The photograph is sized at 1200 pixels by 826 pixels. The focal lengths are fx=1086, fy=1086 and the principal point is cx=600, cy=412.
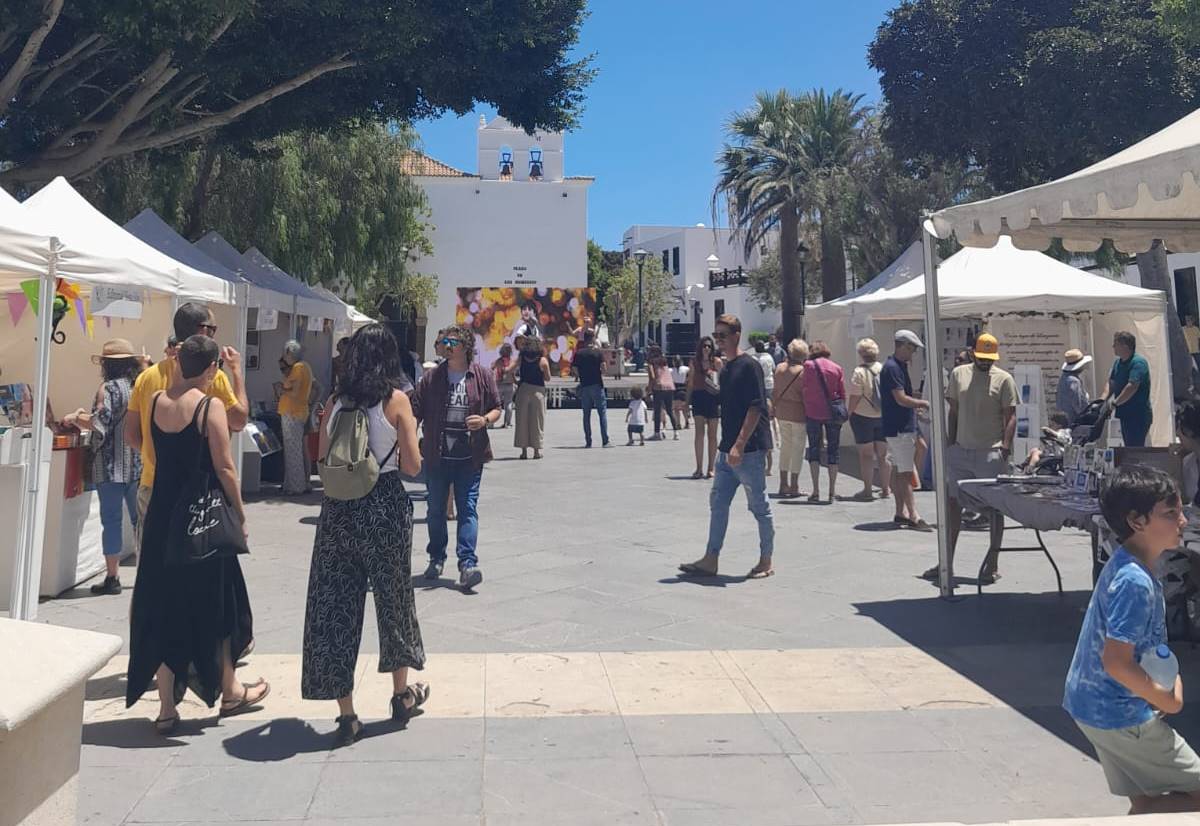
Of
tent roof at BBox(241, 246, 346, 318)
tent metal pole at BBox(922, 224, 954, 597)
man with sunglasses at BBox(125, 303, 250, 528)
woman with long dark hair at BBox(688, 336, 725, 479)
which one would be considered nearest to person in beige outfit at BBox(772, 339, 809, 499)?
woman with long dark hair at BBox(688, 336, 725, 479)

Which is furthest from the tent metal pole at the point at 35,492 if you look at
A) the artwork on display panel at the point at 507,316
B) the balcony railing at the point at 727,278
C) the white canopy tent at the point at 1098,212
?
the balcony railing at the point at 727,278

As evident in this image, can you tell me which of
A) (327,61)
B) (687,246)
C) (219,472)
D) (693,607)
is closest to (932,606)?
(693,607)

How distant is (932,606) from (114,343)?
5777 mm

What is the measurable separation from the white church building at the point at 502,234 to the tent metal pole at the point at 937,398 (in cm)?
3924

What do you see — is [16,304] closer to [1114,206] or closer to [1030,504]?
[1030,504]

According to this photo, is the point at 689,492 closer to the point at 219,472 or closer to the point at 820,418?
the point at 820,418

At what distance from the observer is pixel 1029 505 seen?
6191mm

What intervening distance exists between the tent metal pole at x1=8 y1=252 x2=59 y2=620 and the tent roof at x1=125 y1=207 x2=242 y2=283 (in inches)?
211

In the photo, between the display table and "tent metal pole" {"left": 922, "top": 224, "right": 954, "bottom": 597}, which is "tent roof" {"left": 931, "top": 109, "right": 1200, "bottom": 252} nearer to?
"tent metal pole" {"left": 922, "top": 224, "right": 954, "bottom": 597}

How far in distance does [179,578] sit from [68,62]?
10168 millimetres

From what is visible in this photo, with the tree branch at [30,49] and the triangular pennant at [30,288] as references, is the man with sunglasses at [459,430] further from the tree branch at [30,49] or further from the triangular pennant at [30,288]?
the tree branch at [30,49]

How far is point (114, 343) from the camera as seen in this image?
7473 mm

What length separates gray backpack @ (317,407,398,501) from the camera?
15.0 ft

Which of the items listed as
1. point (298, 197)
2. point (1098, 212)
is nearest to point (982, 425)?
point (1098, 212)
